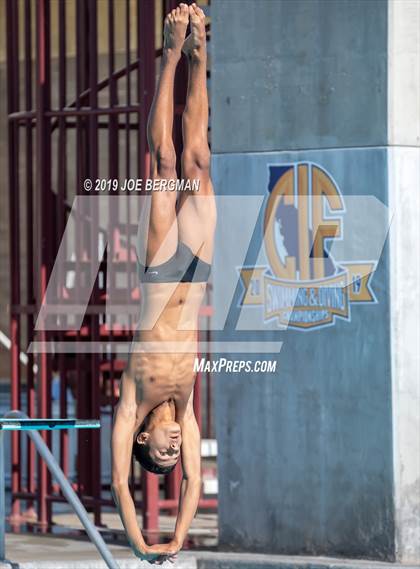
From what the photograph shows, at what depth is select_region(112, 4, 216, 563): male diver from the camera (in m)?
7.12

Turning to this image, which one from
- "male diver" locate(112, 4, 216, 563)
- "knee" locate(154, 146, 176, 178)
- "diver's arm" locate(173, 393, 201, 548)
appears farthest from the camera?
"diver's arm" locate(173, 393, 201, 548)

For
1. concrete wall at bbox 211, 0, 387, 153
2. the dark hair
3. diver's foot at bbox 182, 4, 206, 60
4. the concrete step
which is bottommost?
the concrete step

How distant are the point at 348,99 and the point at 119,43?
11.2 m

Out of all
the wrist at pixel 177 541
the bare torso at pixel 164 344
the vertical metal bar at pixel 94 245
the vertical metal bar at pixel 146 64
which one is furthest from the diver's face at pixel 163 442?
the vertical metal bar at pixel 94 245

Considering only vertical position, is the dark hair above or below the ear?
below

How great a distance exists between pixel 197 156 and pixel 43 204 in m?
6.83

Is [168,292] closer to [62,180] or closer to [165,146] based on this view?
[165,146]

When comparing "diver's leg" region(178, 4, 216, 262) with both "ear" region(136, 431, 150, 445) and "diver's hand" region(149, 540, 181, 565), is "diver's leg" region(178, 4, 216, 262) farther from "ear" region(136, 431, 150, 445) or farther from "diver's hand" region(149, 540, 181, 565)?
"diver's hand" region(149, 540, 181, 565)

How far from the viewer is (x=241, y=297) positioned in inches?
471

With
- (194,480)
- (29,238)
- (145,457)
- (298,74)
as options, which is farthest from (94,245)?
(145,457)

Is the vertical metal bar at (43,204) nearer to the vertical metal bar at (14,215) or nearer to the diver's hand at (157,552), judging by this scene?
the vertical metal bar at (14,215)

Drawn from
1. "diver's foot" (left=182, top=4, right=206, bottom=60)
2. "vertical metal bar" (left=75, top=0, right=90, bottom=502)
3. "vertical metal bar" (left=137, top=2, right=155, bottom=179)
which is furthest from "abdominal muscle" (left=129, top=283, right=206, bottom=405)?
"vertical metal bar" (left=75, top=0, right=90, bottom=502)

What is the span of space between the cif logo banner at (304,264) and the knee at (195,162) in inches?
173

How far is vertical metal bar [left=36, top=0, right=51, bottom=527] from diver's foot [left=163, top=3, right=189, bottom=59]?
270 inches
